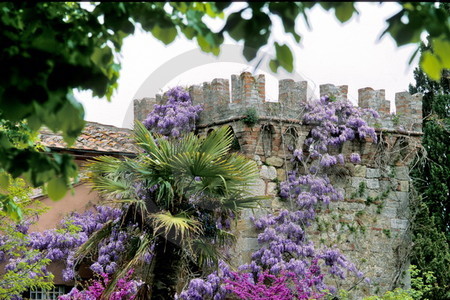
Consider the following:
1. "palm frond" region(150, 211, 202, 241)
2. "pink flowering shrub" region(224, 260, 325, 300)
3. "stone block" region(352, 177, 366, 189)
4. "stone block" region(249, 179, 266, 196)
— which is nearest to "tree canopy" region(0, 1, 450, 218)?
"palm frond" region(150, 211, 202, 241)

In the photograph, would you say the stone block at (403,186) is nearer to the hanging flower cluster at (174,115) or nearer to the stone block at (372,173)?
the stone block at (372,173)

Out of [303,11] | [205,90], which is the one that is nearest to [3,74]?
[303,11]

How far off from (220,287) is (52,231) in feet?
12.7

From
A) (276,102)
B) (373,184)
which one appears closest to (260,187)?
(276,102)

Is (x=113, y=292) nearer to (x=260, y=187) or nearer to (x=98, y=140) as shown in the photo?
(x=260, y=187)

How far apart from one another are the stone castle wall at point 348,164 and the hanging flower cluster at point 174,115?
0.17m

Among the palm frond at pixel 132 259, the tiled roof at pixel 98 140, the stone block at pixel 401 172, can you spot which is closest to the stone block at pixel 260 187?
the palm frond at pixel 132 259

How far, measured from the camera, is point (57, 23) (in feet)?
14.3

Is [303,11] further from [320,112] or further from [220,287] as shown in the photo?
[320,112]

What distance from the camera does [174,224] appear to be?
10.1m

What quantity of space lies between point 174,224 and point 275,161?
3527 mm

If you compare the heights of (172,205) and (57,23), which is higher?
(57,23)

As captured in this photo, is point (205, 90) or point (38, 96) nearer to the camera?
point (38, 96)

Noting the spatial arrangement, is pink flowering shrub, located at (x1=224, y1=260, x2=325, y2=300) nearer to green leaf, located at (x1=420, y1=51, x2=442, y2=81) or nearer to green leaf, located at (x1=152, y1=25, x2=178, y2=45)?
green leaf, located at (x1=152, y1=25, x2=178, y2=45)
